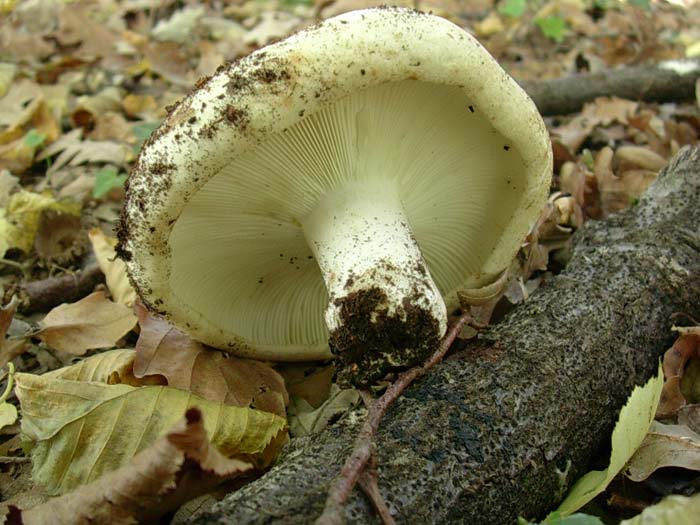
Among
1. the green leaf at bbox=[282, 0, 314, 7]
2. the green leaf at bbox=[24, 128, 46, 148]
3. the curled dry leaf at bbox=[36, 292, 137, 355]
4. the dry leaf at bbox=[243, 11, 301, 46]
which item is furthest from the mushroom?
the green leaf at bbox=[282, 0, 314, 7]

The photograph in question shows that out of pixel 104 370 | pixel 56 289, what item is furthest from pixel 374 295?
pixel 56 289

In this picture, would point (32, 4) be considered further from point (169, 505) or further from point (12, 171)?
point (169, 505)

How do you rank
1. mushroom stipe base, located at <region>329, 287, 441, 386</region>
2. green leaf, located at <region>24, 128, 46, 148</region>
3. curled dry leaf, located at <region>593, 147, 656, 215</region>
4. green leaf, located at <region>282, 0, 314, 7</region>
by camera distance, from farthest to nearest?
green leaf, located at <region>282, 0, 314, 7</region>, green leaf, located at <region>24, 128, 46, 148</region>, curled dry leaf, located at <region>593, 147, 656, 215</region>, mushroom stipe base, located at <region>329, 287, 441, 386</region>

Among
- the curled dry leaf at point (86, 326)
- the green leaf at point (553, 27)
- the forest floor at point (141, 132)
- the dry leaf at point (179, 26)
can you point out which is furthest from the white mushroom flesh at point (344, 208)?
the dry leaf at point (179, 26)

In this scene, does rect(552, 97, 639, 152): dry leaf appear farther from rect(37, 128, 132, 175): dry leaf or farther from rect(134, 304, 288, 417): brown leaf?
rect(37, 128, 132, 175): dry leaf

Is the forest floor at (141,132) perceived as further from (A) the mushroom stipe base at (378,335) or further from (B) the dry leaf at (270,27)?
(A) the mushroom stipe base at (378,335)

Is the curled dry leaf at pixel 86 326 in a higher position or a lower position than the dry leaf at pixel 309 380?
higher
